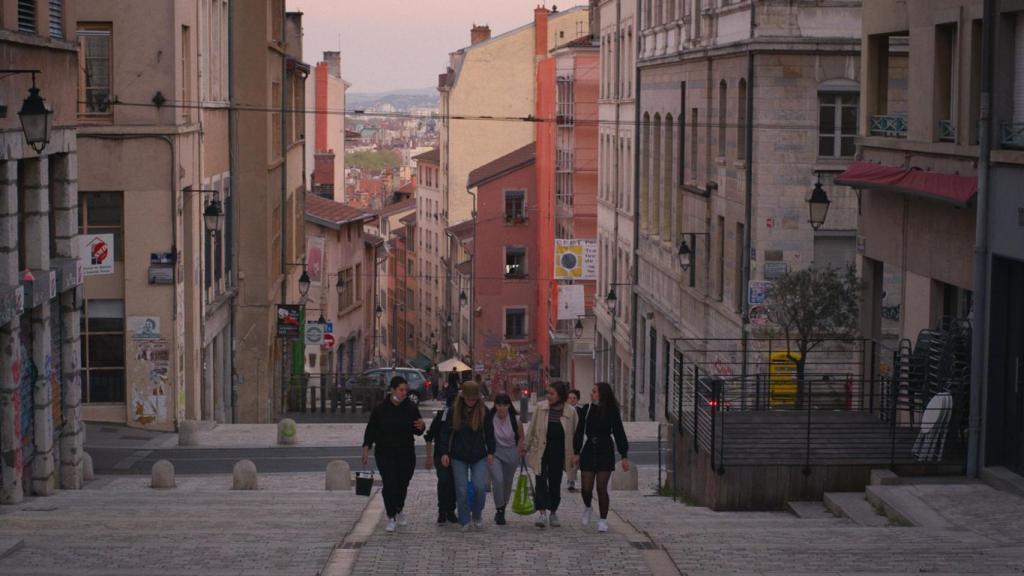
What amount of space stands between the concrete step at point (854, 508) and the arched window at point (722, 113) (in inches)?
724

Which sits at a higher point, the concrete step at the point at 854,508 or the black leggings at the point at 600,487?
the black leggings at the point at 600,487

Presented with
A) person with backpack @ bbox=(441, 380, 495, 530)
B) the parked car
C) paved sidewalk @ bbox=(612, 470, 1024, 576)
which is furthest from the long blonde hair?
the parked car

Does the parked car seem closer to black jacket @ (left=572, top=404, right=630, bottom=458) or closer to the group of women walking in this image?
the group of women walking

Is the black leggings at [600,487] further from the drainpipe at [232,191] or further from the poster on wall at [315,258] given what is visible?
the poster on wall at [315,258]

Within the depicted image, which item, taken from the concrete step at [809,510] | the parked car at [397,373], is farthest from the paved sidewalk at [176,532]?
the parked car at [397,373]

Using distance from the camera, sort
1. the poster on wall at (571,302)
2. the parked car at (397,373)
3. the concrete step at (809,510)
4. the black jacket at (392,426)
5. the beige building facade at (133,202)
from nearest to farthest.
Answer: the black jacket at (392,426) → the concrete step at (809,510) → the beige building facade at (133,202) → the parked car at (397,373) → the poster on wall at (571,302)

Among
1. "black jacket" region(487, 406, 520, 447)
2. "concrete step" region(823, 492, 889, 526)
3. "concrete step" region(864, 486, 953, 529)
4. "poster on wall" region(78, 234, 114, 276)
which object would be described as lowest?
"concrete step" region(823, 492, 889, 526)

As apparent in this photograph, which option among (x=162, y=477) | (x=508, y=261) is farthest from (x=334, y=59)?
Result: (x=162, y=477)

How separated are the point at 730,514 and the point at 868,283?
23.5ft

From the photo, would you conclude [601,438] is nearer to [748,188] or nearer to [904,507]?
[904,507]

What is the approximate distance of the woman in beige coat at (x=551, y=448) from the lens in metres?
15.8

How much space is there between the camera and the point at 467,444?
51.1 ft

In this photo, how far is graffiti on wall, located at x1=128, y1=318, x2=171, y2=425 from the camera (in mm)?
32500

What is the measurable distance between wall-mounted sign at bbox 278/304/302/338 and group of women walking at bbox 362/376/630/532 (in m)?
27.4
